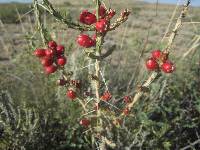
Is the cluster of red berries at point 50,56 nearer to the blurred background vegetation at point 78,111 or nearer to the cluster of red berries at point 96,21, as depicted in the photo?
the cluster of red berries at point 96,21

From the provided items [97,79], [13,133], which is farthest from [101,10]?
[13,133]

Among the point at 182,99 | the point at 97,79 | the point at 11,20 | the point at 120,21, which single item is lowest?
the point at 11,20

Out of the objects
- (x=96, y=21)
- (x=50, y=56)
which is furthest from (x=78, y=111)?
(x=96, y=21)

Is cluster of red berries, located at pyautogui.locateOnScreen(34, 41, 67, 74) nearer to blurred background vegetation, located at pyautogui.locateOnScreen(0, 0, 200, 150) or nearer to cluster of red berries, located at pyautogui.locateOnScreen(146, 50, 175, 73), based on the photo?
cluster of red berries, located at pyautogui.locateOnScreen(146, 50, 175, 73)

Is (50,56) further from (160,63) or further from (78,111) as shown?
(78,111)

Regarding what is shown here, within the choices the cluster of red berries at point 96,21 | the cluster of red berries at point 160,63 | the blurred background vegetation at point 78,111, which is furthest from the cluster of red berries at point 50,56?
the blurred background vegetation at point 78,111

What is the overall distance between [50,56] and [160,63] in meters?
0.53

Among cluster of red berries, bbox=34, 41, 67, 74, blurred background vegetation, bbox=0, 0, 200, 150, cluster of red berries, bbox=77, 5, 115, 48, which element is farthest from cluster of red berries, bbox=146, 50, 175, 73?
blurred background vegetation, bbox=0, 0, 200, 150

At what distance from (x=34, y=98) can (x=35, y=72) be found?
438mm

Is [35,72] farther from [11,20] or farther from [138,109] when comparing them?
[11,20]

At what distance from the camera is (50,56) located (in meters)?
2.00

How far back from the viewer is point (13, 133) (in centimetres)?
329

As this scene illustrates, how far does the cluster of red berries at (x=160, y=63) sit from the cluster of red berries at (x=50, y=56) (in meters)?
0.41

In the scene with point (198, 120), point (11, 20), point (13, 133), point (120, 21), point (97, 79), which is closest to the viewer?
point (120, 21)
